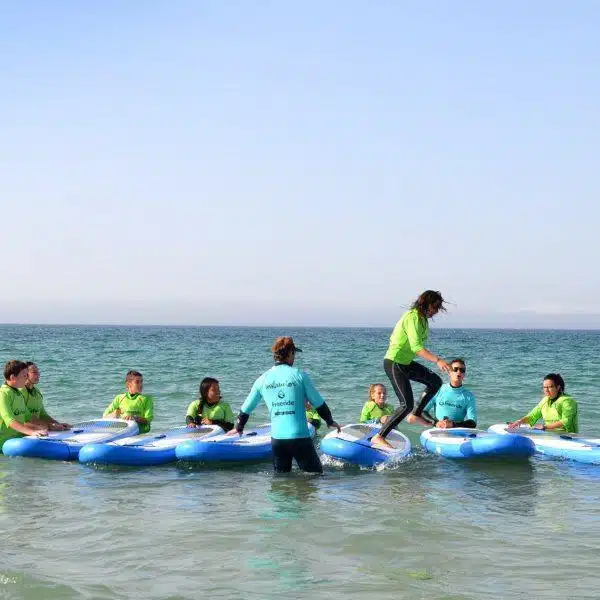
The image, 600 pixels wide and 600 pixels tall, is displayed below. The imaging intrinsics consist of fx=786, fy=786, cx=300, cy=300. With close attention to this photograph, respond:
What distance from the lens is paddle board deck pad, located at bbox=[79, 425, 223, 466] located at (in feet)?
33.6

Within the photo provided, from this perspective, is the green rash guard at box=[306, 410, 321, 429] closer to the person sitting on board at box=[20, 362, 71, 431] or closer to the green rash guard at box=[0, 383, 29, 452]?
the person sitting on board at box=[20, 362, 71, 431]

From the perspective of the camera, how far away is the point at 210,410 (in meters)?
12.2

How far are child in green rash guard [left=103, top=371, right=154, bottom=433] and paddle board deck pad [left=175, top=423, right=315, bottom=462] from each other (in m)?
1.85

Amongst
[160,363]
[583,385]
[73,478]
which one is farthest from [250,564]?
[160,363]

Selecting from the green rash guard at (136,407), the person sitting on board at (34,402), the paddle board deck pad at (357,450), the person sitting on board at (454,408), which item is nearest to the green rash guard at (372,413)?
the person sitting on board at (454,408)

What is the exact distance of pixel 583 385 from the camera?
1075 inches

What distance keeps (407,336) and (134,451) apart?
3.89 meters

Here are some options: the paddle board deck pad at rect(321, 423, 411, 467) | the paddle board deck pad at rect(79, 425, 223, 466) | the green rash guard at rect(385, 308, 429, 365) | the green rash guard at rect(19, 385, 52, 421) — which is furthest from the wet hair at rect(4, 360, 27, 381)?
the green rash guard at rect(385, 308, 429, 365)

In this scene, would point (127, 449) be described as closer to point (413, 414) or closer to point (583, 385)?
point (413, 414)

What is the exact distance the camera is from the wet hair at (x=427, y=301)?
386 inches

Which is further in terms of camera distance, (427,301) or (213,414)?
(213,414)

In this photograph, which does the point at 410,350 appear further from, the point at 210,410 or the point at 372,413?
the point at 210,410

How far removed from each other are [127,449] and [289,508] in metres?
3.14

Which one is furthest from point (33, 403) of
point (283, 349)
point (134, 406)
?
point (283, 349)
